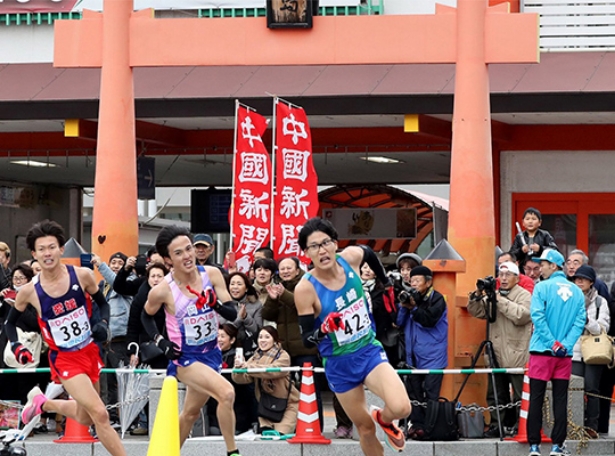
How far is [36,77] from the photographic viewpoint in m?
19.2

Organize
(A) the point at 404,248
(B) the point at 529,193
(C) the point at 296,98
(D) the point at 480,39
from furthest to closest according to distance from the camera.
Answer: (A) the point at 404,248 < (B) the point at 529,193 < (C) the point at 296,98 < (D) the point at 480,39

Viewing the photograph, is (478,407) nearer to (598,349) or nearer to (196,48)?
(598,349)

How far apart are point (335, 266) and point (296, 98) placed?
345 inches

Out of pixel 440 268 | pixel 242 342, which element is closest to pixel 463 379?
pixel 440 268

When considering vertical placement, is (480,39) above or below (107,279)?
above

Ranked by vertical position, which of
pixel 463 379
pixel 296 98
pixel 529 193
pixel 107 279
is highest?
pixel 296 98

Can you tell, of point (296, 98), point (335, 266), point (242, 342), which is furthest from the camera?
point (296, 98)

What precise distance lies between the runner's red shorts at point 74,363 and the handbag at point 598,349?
5.86 metres

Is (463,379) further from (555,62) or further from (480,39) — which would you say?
(555,62)

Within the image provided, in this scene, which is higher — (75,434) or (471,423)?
(471,423)

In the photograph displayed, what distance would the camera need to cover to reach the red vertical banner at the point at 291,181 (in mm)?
15758

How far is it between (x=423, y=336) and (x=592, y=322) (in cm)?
195

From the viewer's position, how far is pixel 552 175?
66.3ft

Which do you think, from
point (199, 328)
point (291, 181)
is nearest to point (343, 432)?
point (199, 328)
